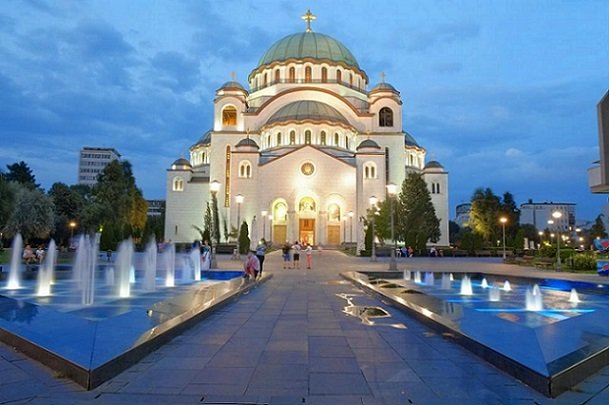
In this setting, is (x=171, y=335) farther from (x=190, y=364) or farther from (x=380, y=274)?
(x=380, y=274)

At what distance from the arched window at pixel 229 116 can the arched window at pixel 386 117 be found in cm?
1626

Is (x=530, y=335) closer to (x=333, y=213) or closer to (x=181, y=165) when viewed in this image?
(x=333, y=213)

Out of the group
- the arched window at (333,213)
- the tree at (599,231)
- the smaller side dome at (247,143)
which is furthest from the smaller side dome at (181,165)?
the tree at (599,231)

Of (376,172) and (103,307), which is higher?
(376,172)

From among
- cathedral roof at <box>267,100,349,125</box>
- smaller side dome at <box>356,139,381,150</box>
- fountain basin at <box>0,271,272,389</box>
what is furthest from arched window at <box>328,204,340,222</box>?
fountain basin at <box>0,271,272,389</box>

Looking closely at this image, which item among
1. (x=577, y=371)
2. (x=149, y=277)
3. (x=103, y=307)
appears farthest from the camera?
(x=149, y=277)

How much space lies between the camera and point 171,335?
5887mm

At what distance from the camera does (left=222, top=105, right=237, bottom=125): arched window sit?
50.9 metres

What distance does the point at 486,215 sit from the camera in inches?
2106

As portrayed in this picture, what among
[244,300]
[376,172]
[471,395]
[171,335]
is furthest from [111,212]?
[471,395]

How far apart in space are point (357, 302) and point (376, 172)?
120ft

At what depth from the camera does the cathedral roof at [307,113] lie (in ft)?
153

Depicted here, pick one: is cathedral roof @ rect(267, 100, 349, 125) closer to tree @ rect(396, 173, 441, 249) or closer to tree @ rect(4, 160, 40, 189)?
tree @ rect(396, 173, 441, 249)

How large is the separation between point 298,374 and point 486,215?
53427 millimetres
